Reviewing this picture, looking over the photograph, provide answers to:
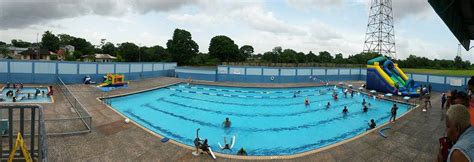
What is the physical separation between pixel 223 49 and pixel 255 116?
1802 inches

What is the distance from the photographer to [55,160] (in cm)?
764

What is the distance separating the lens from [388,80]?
24625 mm

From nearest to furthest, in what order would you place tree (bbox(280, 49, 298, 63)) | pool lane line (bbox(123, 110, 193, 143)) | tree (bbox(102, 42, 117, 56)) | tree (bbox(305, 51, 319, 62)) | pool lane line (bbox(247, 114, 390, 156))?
pool lane line (bbox(247, 114, 390, 156))
pool lane line (bbox(123, 110, 193, 143))
tree (bbox(280, 49, 298, 63))
tree (bbox(305, 51, 319, 62))
tree (bbox(102, 42, 117, 56))

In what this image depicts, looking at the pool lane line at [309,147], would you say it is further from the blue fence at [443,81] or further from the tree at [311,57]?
the tree at [311,57]

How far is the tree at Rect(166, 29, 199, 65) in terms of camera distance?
5777 centimetres

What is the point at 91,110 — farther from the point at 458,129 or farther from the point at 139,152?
the point at 458,129

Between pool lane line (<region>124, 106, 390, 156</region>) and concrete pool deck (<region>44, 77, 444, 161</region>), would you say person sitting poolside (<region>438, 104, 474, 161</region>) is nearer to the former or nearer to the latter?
concrete pool deck (<region>44, 77, 444, 161</region>)

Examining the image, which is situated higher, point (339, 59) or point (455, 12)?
point (339, 59)

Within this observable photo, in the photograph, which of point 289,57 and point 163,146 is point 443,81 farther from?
point 289,57

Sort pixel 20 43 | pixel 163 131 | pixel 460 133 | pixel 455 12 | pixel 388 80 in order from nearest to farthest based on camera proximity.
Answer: pixel 460 133 < pixel 455 12 < pixel 163 131 < pixel 388 80 < pixel 20 43

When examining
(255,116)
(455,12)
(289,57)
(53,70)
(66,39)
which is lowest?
(255,116)

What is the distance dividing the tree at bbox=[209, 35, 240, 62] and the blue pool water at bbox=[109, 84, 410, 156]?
36.4 metres

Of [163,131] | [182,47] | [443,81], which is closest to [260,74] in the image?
[443,81]

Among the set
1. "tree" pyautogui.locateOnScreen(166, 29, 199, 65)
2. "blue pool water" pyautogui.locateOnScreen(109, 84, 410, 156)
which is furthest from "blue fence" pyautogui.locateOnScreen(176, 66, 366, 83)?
"tree" pyautogui.locateOnScreen(166, 29, 199, 65)
